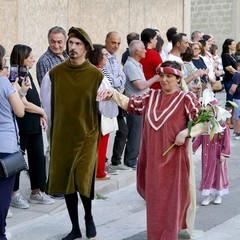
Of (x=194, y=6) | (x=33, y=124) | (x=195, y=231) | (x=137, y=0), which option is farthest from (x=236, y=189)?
(x=194, y=6)

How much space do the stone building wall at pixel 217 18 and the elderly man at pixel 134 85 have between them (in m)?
16.3

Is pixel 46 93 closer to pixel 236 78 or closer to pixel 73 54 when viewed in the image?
pixel 73 54

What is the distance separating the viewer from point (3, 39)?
12914mm

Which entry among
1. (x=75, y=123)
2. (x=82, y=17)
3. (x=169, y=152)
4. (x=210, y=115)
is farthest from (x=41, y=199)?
(x=82, y=17)

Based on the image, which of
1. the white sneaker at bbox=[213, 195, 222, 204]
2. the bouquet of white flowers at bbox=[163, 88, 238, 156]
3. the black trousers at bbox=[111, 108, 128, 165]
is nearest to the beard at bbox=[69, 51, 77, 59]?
the bouquet of white flowers at bbox=[163, 88, 238, 156]

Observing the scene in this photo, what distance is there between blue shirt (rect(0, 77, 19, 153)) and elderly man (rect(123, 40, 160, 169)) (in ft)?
11.3

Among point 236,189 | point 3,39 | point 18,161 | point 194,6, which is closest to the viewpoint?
point 18,161

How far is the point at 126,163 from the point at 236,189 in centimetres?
153

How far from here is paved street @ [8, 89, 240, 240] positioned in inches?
279

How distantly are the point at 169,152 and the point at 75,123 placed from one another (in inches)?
34.9

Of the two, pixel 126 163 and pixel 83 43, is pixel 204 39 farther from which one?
pixel 83 43

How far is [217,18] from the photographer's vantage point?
85.2 ft

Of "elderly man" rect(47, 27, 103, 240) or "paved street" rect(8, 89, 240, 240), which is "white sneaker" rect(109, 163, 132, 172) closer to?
"paved street" rect(8, 89, 240, 240)

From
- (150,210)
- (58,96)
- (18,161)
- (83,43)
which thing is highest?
(83,43)
